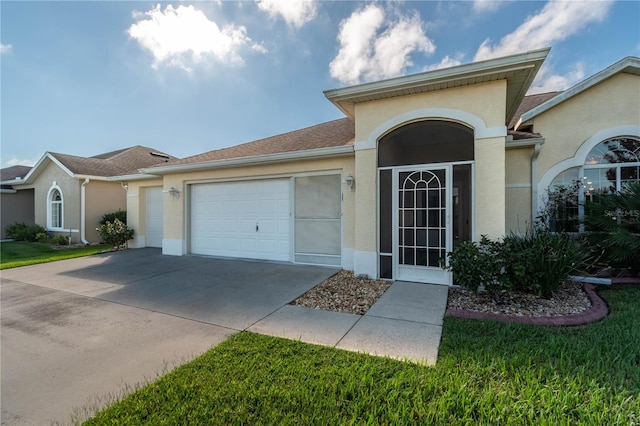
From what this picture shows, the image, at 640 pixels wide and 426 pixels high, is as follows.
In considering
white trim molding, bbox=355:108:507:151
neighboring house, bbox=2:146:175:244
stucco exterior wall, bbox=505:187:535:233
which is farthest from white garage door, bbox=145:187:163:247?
stucco exterior wall, bbox=505:187:535:233

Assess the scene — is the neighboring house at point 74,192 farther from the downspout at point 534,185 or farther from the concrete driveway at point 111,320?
the downspout at point 534,185

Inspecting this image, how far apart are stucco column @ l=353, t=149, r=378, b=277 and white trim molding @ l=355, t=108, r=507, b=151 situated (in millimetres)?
301

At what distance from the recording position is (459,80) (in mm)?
5508

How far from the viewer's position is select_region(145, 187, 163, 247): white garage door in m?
12.0

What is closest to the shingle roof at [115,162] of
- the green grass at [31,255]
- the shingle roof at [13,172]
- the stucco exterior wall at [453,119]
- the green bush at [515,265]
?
the green grass at [31,255]

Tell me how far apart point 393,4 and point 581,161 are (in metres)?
6.73

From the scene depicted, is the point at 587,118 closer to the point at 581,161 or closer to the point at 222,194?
the point at 581,161

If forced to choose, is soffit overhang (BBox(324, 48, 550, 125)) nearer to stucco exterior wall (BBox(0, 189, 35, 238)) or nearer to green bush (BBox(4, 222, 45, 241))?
green bush (BBox(4, 222, 45, 241))

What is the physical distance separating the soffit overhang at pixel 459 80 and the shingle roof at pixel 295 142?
6.24 feet

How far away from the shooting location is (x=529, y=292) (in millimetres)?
5168

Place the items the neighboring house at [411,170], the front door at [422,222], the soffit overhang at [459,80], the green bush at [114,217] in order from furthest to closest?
the green bush at [114,217] < the front door at [422,222] < the neighboring house at [411,170] < the soffit overhang at [459,80]

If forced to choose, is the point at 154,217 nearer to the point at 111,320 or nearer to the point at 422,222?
the point at 111,320

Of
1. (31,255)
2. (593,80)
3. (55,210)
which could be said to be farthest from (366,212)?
(55,210)

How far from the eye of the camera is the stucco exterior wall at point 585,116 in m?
6.67
